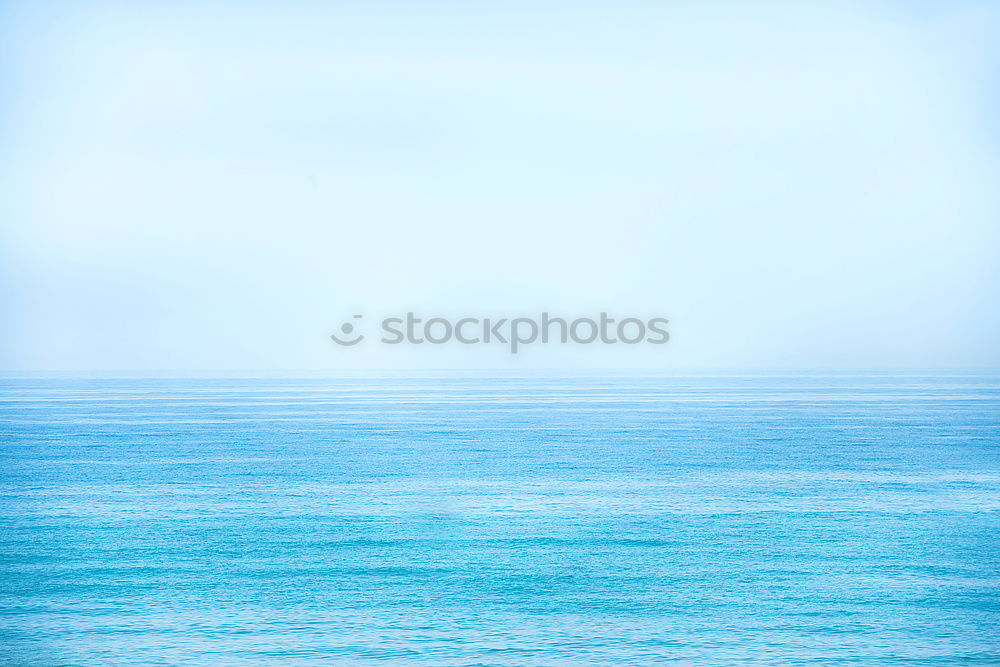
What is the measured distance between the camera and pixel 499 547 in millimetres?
27844

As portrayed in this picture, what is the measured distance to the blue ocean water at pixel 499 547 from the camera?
65.8ft

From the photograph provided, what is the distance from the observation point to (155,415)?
67062 millimetres

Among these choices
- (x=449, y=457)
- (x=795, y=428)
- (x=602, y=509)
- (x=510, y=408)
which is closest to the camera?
(x=602, y=509)

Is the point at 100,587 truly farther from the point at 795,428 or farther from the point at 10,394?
the point at 10,394

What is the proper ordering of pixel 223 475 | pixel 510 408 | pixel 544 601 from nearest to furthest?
pixel 544 601 < pixel 223 475 < pixel 510 408

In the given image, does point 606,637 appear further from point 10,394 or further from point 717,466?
point 10,394

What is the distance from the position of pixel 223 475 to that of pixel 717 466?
19296 mm

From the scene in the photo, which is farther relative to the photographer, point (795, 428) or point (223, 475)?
point (795, 428)

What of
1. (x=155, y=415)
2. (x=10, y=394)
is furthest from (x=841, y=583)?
(x=10, y=394)

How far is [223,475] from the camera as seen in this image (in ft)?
129

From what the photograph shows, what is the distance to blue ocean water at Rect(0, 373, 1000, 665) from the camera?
20.0 m

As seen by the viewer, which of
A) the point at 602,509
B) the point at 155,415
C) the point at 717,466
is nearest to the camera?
the point at 602,509

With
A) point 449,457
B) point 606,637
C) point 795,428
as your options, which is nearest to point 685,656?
point 606,637

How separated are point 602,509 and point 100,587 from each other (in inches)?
611
